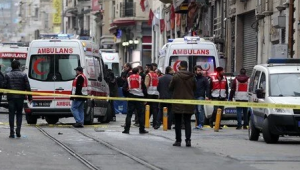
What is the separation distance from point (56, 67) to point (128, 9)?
1899 inches

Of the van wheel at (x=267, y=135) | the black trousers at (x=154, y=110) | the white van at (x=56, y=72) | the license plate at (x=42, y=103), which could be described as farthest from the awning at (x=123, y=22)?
the van wheel at (x=267, y=135)

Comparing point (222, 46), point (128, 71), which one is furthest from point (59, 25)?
point (128, 71)

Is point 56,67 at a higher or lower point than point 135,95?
higher

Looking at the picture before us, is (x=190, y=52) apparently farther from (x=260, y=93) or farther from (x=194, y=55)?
(x=260, y=93)

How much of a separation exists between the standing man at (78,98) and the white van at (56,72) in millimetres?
1302

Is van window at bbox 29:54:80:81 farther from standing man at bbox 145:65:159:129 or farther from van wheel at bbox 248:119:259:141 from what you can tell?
van wheel at bbox 248:119:259:141

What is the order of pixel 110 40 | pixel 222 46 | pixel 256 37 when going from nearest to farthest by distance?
pixel 256 37, pixel 222 46, pixel 110 40

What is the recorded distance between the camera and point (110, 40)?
89.8 metres

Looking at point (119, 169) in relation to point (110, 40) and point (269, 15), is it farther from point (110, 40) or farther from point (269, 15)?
point (110, 40)

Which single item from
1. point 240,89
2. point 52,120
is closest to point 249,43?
point 52,120

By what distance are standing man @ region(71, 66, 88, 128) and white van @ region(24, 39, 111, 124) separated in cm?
130

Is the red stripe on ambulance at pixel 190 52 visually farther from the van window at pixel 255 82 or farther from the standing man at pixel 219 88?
the van window at pixel 255 82

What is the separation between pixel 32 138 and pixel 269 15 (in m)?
20.0

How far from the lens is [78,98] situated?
2870 centimetres
